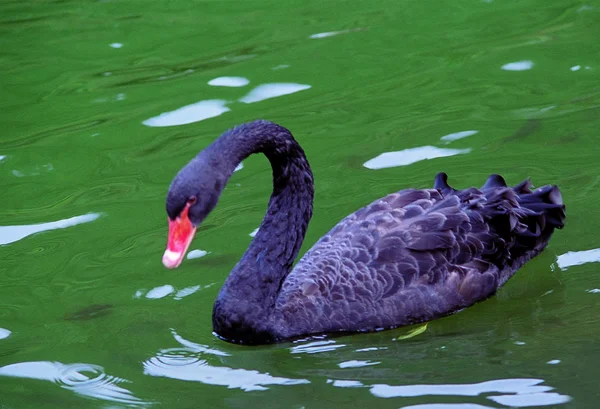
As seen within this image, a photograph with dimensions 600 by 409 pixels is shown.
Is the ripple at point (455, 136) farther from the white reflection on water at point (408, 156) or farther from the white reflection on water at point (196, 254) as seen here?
the white reflection on water at point (196, 254)

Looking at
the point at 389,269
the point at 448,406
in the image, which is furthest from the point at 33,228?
the point at 448,406

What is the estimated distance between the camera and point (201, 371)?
5012mm

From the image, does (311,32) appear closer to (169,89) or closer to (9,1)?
(169,89)

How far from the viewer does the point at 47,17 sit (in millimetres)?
10336

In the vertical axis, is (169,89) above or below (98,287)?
above

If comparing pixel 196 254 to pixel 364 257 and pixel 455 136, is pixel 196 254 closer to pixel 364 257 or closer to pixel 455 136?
pixel 364 257

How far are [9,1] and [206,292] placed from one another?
20.2ft

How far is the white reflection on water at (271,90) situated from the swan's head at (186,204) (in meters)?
3.61

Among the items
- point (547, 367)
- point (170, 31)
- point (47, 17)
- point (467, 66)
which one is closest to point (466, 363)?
point (547, 367)

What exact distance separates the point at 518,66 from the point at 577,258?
284 centimetres

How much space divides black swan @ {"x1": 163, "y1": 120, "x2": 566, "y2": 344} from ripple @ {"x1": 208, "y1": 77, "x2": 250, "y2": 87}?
9.79 ft

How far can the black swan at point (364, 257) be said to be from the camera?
5.27 m

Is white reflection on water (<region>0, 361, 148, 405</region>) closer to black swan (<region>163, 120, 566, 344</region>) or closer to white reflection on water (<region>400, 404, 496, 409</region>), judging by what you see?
black swan (<region>163, 120, 566, 344</region>)

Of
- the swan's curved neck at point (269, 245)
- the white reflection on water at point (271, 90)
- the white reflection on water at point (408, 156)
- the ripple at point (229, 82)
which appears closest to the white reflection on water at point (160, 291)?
the swan's curved neck at point (269, 245)
